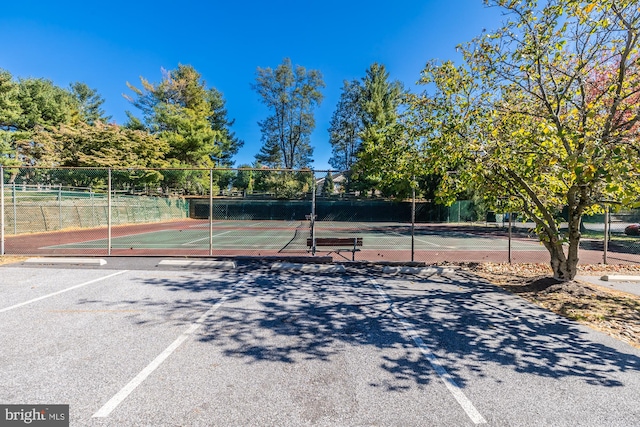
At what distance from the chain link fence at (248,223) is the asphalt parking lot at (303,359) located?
3522mm

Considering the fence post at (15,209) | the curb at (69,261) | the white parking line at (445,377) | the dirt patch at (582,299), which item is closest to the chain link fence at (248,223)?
the fence post at (15,209)

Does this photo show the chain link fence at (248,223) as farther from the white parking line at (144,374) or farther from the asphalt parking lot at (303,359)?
the white parking line at (144,374)

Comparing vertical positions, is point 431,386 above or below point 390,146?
below

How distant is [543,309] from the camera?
18.6 feet

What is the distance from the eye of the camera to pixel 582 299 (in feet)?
20.1

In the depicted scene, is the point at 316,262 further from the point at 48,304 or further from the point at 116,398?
the point at 116,398

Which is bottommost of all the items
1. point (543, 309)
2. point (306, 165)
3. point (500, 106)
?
point (543, 309)

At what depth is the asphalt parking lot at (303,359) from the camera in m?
2.68

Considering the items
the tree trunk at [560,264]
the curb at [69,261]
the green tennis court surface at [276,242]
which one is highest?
the tree trunk at [560,264]

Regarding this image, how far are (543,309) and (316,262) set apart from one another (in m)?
5.48

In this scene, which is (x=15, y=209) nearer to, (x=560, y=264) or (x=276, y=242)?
(x=276, y=242)

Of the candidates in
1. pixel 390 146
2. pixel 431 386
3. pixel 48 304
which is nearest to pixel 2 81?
pixel 48 304

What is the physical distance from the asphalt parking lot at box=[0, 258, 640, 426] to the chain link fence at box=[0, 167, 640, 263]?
3522 mm

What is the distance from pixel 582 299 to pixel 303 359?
19.5 ft
